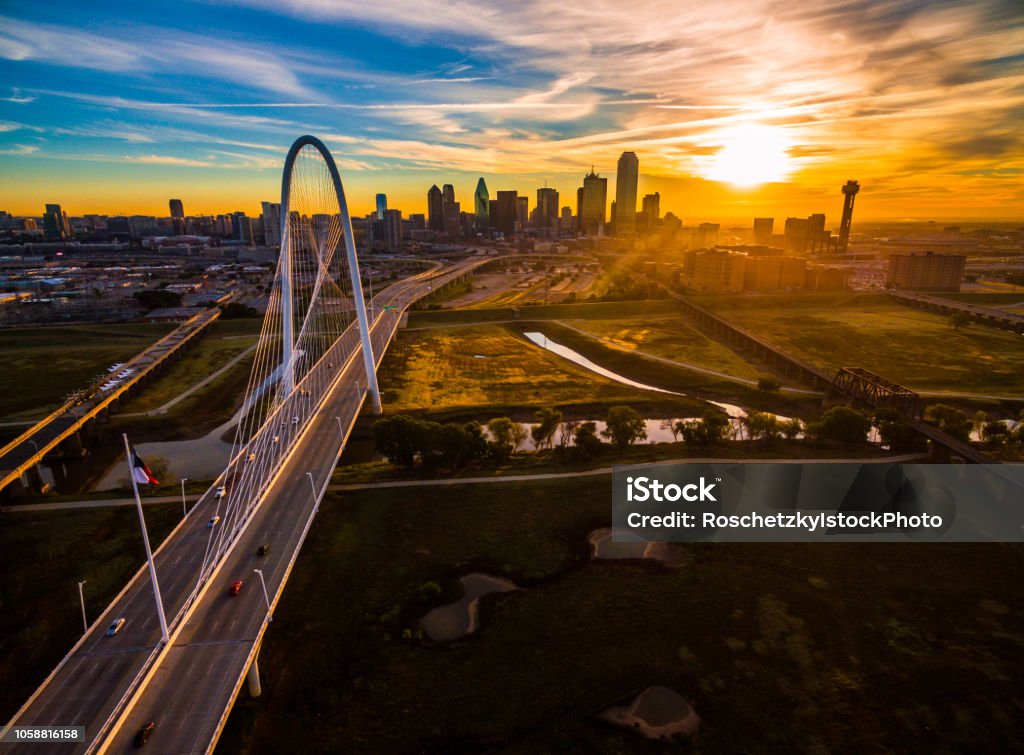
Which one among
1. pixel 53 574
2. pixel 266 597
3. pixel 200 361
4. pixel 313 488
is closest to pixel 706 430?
pixel 313 488

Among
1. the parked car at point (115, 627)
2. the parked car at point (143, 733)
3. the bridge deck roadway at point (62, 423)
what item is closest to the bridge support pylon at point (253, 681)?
the parked car at point (143, 733)

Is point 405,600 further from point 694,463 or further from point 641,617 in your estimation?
point 694,463

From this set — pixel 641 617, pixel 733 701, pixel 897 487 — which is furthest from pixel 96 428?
pixel 897 487

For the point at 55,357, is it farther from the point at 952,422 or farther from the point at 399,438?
the point at 952,422

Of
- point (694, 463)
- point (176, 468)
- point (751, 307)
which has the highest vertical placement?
point (751, 307)

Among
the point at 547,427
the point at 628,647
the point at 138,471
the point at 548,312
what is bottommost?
the point at 628,647

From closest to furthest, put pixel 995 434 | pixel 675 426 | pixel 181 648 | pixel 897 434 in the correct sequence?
pixel 181 648 → pixel 897 434 → pixel 995 434 → pixel 675 426
